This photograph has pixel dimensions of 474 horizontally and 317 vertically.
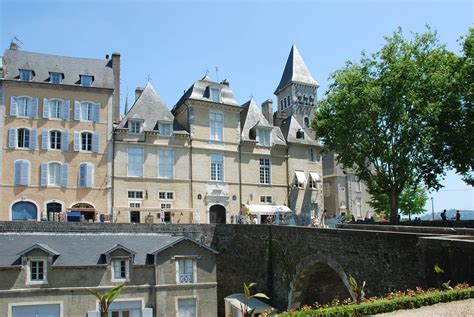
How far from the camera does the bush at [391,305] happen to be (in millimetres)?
7961

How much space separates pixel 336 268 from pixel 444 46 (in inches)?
648

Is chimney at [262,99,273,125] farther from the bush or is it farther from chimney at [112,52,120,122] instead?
the bush

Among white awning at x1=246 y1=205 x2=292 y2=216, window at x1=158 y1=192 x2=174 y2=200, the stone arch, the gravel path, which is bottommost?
the stone arch

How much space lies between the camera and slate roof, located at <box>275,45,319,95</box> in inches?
2145

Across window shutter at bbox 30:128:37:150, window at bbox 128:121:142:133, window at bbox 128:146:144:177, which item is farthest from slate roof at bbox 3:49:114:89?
window at bbox 128:146:144:177

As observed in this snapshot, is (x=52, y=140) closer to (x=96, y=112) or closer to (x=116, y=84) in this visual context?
(x=96, y=112)

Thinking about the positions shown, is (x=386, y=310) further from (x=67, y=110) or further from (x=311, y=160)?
Answer: (x=311, y=160)

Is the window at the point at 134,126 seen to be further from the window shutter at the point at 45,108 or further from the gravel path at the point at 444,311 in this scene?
the gravel path at the point at 444,311

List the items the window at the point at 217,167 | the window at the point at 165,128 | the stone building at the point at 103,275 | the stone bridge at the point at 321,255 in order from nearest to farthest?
1. the stone bridge at the point at 321,255
2. the stone building at the point at 103,275
3. the window at the point at 165,128
4. the window at the point at 217,167

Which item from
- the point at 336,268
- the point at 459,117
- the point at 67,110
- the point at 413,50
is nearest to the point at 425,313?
the point at 336,268

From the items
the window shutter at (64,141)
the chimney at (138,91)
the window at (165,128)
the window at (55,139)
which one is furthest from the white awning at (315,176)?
the window at (55,139)

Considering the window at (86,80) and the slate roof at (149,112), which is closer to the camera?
the window at (86,80)

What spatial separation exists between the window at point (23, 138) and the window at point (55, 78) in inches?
145

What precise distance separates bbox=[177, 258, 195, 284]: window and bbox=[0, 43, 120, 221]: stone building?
26.0ft
